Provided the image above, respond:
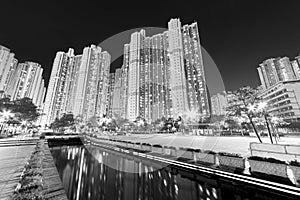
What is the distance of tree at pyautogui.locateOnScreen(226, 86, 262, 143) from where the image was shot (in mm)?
14840

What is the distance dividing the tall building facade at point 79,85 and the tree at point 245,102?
83524mm

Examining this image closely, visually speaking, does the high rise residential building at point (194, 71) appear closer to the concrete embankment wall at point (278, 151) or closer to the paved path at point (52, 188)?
the concrete embankment wall at point (278, 151)

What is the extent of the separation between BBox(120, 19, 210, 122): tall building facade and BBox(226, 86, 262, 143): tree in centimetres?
5648

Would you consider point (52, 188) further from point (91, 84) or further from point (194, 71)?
point (91, 84)

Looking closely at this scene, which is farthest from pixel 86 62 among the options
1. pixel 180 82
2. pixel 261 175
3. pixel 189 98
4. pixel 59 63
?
pixel 261 175

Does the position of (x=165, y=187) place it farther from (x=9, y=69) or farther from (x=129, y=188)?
(x=9, y=69)

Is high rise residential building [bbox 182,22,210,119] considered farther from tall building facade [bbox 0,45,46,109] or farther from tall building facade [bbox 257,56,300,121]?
tall building facade [bbox 0,45,46,109]

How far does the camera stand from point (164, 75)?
9388cm

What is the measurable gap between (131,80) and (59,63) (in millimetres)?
58992

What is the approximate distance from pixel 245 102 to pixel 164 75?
8058 centimetres

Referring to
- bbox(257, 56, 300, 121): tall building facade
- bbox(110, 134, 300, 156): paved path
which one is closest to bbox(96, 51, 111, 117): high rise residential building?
bbox(110, 134, 300, 156): paved path

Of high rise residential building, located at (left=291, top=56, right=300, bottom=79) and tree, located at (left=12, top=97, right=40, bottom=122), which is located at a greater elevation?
high rise residential building, located at (left=291, top=56, right=300, bottom=79)

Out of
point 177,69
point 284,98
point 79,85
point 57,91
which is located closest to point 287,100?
point 284,98

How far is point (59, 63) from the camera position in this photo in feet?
342
